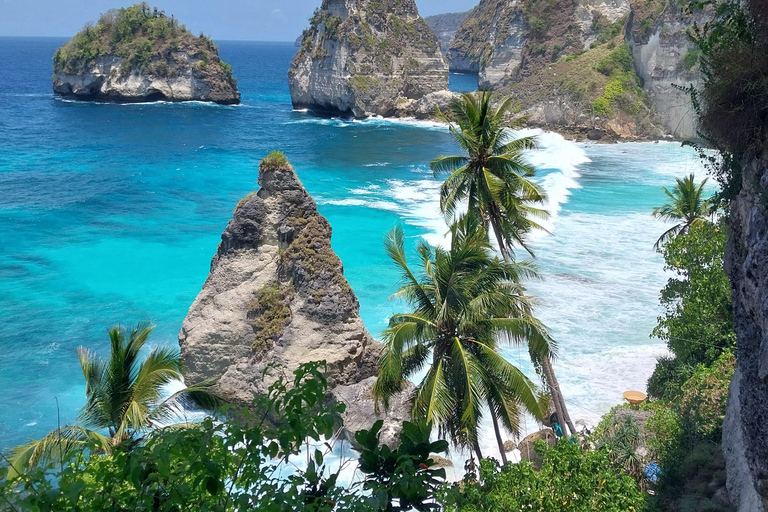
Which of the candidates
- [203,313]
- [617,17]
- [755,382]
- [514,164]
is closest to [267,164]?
[203,313]

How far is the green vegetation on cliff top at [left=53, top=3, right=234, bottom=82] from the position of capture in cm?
8956

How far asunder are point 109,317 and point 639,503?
71.1ft

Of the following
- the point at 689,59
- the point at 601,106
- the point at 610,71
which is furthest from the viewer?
the point at 610,71

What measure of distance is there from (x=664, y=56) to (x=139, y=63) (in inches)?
2648

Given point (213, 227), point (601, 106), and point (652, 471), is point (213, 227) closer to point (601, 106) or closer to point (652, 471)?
point (652, 471)

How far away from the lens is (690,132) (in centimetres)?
6531

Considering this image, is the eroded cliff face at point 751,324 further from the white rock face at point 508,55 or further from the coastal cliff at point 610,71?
the white rock face at point 508,55

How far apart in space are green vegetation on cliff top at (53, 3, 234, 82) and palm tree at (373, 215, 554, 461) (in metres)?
88.2

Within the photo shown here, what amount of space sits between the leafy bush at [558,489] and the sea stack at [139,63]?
9168 centimetres

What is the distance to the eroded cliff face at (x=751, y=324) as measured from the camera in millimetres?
7848

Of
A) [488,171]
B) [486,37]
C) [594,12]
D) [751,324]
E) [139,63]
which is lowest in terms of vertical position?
[751,324]

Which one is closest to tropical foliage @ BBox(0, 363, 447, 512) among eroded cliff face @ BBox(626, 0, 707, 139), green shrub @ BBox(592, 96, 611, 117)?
eroded cliff face @ BBox(626, 0, 707, 139)

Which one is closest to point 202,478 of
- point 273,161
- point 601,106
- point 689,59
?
point 273,161

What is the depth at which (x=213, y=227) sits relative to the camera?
37125mm
